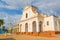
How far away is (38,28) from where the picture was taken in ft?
93.8

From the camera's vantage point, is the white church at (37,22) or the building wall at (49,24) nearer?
the building wall at (49,24)

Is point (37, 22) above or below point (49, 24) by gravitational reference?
above

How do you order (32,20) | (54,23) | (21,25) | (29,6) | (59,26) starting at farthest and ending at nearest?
(21,25) < (29,6) < (32,20) < (59,26) < (54,23)

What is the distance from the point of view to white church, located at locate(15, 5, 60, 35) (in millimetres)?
26609

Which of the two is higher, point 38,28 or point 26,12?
point 26,12

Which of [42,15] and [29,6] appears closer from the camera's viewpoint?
[42,15]

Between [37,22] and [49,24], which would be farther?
[37,22]

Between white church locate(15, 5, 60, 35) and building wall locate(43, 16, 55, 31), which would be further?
white church locate(15, 5, 60, 35)

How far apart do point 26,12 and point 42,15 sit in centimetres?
704

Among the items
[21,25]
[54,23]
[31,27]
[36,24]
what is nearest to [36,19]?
[36,24]

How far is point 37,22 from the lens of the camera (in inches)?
1128

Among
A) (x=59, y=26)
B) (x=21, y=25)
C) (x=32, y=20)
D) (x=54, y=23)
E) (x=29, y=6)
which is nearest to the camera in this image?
(x=54, y=23)

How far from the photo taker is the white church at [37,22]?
2661 centimetres

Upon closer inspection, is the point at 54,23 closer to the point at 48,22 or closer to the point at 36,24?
the point at 48,22
